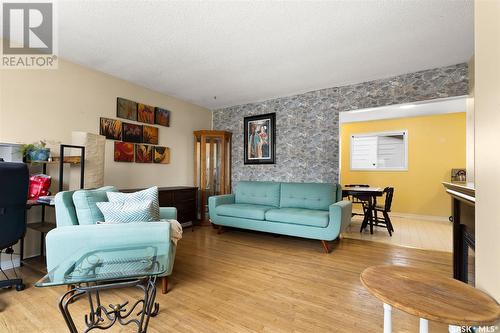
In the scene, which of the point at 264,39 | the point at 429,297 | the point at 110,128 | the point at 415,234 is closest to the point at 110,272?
the point at 429,297

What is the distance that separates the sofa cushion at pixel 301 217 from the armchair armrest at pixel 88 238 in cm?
213

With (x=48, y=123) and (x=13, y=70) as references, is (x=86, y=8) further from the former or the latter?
(x=48, y=123)

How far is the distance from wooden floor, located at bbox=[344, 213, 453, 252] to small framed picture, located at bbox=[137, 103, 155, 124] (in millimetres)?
4094

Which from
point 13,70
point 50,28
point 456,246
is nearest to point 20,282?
point 13,70

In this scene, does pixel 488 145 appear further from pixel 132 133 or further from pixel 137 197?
pixel 132 133

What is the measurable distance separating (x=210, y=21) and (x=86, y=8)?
3.69ft

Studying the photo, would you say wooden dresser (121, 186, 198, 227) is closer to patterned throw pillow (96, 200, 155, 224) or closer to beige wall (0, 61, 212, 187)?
beige wall (0, 61, 212, 187)

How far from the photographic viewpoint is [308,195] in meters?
3.74

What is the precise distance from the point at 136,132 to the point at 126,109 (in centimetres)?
40

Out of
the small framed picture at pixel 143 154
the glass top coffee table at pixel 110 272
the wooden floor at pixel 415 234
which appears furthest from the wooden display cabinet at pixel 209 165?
the glass top coffee table at pixel 110 272

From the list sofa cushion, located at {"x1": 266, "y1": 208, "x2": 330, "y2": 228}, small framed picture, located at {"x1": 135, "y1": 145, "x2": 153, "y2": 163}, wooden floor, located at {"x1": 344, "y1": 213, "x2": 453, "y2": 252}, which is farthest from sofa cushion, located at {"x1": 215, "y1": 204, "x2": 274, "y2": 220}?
wooden floor, located at {"x1": 344, "y1": 213, "x2": 453, "y2": 252}

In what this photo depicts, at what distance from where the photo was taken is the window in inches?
230

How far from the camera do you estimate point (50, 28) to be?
2.40 m

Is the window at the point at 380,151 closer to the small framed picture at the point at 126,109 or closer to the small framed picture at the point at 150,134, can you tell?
the small framed picture at the point at 150,134
